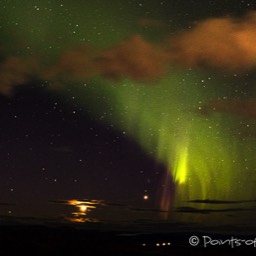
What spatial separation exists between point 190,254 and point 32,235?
22.4 metres

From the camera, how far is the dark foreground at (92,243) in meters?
48.7

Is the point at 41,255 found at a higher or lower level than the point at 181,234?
lower

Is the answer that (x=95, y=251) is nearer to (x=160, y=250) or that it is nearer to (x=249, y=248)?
(x=160, y=250)

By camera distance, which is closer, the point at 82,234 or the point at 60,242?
the point at 60,242

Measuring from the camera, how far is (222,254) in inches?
2010

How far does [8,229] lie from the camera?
5381 centimetres

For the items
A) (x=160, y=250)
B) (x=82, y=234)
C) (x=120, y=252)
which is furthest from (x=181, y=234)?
(x=82, y=234)

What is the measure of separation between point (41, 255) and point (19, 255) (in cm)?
308

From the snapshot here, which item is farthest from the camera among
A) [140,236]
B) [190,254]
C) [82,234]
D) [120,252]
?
[82,234]

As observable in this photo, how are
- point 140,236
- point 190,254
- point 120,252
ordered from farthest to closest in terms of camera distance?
point 140,236, point 120,252, point 190,254

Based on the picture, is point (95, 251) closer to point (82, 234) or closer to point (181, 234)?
point (82, 234)

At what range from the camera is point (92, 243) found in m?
52.4

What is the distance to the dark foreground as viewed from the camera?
160 feet

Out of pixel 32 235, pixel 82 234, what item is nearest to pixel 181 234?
pixel 82 234
